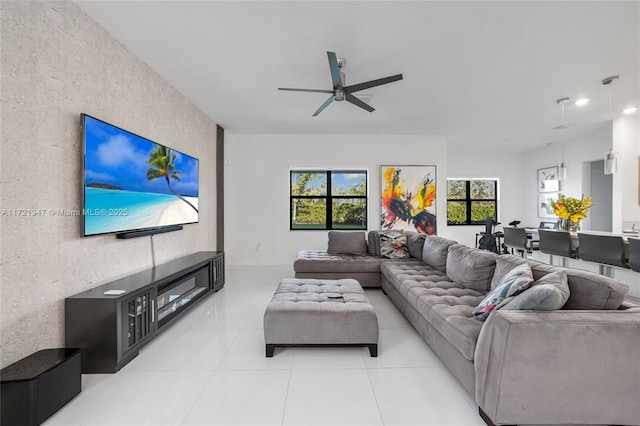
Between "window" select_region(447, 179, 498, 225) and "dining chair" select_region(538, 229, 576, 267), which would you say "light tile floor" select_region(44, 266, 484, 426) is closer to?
"dining chair" select_region(538, 229, 576, 267)

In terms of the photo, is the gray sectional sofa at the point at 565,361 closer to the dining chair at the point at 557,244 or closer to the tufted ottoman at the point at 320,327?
the tufted ottoman at the point at 320,327

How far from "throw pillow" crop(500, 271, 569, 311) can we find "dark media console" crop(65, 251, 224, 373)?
2.65 m

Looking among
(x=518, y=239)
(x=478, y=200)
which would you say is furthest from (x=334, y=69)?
(x=478, y=200)

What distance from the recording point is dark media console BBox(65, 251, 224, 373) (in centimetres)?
206

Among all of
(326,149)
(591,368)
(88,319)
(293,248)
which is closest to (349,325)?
(591,368)

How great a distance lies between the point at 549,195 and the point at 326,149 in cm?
584

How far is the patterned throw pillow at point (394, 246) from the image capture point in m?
4.32

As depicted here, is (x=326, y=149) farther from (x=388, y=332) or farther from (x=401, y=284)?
(x=388, y=332)

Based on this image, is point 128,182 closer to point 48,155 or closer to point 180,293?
point 48,155

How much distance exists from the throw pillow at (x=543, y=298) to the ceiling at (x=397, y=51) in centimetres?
209

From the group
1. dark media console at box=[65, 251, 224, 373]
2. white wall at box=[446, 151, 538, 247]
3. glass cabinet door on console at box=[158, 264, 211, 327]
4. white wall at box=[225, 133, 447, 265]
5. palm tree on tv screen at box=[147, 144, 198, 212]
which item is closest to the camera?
dark media console at box=[65, 251, 224, 373]

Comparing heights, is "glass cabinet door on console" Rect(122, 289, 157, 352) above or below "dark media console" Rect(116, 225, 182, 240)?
below

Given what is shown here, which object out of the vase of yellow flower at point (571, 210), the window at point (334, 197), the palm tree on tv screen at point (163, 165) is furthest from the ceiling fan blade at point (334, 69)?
the vase of yellow flower at point (571, 210)

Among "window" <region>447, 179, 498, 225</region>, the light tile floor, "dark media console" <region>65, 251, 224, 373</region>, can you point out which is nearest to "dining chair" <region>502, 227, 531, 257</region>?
"window" <region>447, 179, 498, 225</region>
